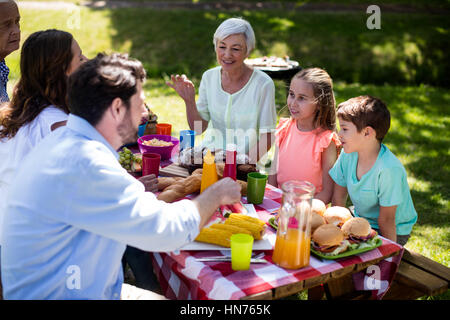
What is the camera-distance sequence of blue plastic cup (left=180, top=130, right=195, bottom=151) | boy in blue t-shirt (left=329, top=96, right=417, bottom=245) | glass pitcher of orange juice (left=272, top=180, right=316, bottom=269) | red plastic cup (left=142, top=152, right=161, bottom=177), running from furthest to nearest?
1. blue plastic cup (left=180, top=130, right=195, bottom=151)
2. red plastic cup (left=142, top=152, right=161, bottom=177)
3. boy in blue t-shirt (left=329, top=96, right=417, bottom=245)
4. glass pitcher of orange juice (left=272, top=180, right=316, bottom=269)

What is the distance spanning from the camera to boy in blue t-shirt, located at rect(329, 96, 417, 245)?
271 cm

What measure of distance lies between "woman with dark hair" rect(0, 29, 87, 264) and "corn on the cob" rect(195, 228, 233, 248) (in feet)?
3.51

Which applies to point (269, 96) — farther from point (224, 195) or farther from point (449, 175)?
point (449, 175)

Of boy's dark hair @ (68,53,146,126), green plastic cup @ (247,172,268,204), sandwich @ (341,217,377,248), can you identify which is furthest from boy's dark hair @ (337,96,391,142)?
boy's dark hair @ (68,53,146,126)

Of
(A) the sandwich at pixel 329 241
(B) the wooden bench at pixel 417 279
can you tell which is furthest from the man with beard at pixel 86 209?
(B) the wooden bench at pixel 417 279

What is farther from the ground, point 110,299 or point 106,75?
point 106,75

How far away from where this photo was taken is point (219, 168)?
9.28 ft

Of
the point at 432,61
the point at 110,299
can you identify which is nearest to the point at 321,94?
the point at 110,299

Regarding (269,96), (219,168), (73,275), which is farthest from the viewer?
(269,96)

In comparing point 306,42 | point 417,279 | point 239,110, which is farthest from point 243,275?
point 306,42

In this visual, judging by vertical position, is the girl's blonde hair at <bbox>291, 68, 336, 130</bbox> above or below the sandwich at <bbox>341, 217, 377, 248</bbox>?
above

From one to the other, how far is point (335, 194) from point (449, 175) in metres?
3.27

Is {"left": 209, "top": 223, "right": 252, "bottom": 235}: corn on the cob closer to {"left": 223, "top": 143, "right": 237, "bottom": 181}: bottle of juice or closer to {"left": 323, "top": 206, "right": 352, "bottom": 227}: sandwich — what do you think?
{"left": 323, "top": 206, "right": 352, "bottom": 227}: sandwich

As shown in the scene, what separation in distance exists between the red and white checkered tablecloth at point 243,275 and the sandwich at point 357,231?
79mm
